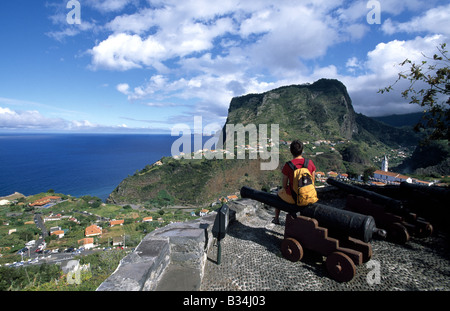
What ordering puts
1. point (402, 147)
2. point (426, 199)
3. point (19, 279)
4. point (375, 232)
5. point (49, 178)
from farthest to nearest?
point (402, 147) < point (49, 178) < point (19, 279) < point (426, 199) < point (375, 232)

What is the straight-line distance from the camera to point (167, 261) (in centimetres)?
282

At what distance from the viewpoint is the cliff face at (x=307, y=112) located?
95.6m

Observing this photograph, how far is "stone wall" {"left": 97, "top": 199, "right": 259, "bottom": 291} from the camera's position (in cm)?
206

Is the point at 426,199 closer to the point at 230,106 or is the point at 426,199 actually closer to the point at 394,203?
the point at 394,203

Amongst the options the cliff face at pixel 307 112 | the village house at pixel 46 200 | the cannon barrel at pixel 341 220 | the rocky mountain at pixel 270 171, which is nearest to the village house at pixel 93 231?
the rocky mountain at pixel 270 171

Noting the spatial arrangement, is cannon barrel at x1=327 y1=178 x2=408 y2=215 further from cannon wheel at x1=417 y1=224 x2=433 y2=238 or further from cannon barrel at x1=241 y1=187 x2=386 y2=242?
cannon barrel at x1=241 y1=187 x2=386 y2=242

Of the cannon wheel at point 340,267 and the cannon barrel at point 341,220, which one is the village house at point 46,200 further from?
the cannon wheel at point 340,267

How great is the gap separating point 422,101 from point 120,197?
229 feet

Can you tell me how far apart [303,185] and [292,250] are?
37.0 inches

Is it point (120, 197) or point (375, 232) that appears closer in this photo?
point (375, 232)

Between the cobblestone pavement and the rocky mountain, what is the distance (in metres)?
52.4
